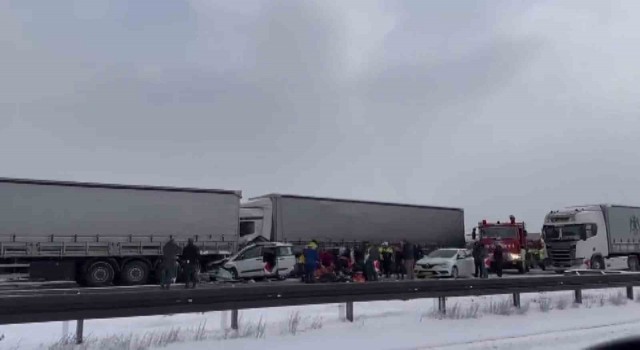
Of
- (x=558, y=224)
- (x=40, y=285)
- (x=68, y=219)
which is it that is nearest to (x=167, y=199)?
(x=68, y=219)

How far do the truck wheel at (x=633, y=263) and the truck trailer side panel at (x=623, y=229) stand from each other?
0.37 meters

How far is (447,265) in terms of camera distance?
25.1m

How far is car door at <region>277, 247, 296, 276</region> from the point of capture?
25109 millimetres

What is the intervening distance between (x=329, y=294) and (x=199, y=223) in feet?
51.5

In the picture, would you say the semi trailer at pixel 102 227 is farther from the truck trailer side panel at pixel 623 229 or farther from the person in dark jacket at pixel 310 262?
the truck trailer side panel at pixel 623 229

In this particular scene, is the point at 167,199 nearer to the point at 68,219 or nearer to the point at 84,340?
the point at 68,219

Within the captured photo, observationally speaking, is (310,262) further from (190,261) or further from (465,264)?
(465,264)

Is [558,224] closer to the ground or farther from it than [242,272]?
farther from it

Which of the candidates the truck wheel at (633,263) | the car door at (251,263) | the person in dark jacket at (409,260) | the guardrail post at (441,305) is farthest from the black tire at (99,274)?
the truck wheel at (633,263)

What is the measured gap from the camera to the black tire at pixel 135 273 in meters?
23.6

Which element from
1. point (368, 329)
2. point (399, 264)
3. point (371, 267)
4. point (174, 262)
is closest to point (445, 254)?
point (399, 264)

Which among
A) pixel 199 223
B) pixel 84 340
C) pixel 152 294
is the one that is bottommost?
pixel 84 340

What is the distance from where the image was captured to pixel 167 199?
2542cm

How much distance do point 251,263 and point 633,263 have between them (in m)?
20.3
